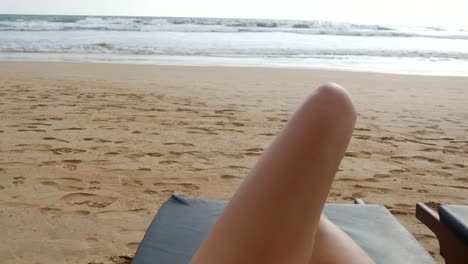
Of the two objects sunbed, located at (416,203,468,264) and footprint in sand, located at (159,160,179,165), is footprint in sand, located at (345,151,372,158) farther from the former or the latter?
sunbed, located at (416,203,468,264)

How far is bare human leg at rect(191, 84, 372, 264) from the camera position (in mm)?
979

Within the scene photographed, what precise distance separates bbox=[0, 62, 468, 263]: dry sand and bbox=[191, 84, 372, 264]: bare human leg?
155 cm

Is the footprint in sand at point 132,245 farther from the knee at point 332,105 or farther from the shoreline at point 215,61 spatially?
the shoreline at point 215,61

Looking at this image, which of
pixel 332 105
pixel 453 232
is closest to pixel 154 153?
pixel 453 232

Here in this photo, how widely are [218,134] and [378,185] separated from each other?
181cm

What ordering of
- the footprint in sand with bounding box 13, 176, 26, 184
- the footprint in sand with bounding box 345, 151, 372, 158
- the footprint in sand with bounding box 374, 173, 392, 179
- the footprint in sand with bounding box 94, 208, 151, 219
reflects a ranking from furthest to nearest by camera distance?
the footprint in sand with bounding box 345, 151, 372, 158 < the footprint in sand with bounding box 374, 173, 392, 179 < the footprint in sand with bounding box 13, 176, 26, 184 < the footprint in sand with bounding box 94, 208, 151, 219

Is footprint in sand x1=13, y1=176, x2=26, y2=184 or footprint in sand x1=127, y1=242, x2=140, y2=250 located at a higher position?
footprint in sand x1=13, y1=176, x2=26, y2=184

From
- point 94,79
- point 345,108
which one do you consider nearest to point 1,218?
point 345,108

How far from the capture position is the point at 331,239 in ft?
4.22

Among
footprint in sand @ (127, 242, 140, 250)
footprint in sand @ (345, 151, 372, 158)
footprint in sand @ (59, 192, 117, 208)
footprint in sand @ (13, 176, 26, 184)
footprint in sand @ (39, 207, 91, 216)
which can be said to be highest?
footprint in sand @ (345, 151, 372, 158)

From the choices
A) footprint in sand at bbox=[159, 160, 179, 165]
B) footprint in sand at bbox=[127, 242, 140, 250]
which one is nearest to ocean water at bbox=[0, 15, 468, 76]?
footprint in sand at bbox=[159, 160, 179, 165]

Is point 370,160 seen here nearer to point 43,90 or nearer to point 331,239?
point 331,239

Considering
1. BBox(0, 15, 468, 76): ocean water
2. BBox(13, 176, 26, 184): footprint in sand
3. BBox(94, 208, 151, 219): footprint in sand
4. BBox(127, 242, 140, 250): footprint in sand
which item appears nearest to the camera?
BBox(127, 242, 140, 250): footprint in sand

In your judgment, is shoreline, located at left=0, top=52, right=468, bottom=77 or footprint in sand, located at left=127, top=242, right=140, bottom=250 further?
shoreline, located at left=0, top=52, right=468, bottom=77
